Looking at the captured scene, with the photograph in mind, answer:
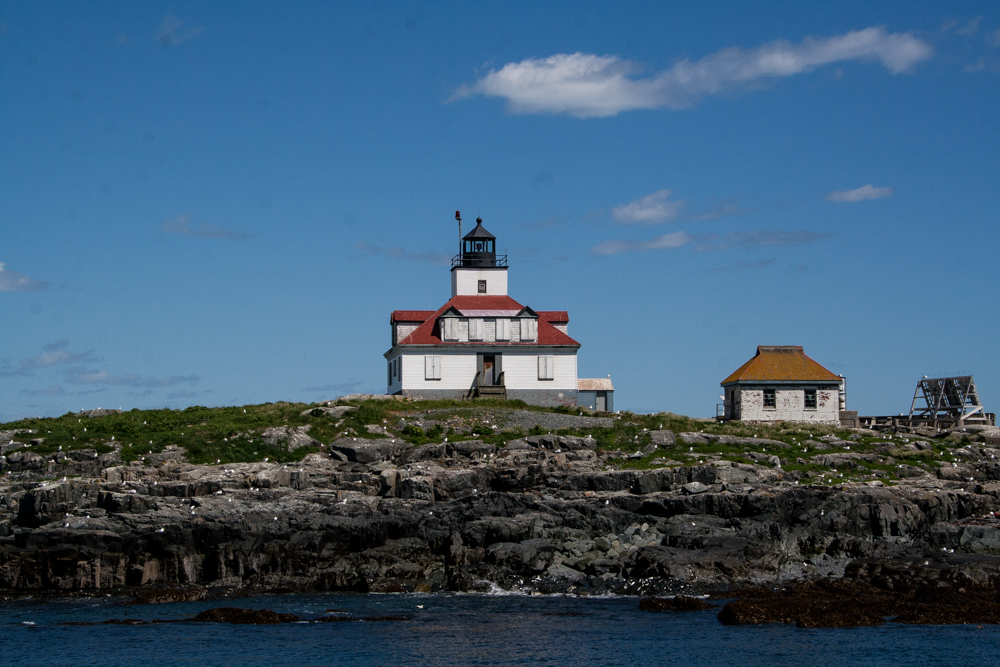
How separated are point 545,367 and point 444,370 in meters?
5.65

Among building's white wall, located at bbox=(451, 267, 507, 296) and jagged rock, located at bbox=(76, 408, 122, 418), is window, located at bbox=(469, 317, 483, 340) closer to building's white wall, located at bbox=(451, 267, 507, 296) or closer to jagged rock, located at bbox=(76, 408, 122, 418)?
building's white wall, located at bbox=(451, 267, 507, 296)

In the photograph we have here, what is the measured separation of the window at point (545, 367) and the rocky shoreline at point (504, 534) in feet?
56.8

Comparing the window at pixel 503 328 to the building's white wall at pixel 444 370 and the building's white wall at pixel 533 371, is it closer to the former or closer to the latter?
the building's white wall at pixel 533 371

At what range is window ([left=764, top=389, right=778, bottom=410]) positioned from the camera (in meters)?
60.2

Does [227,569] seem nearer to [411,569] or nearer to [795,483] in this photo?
[411,569]

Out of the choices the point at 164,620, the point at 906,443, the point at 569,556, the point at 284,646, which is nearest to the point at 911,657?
the point at 569,556

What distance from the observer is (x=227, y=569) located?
3559 centimetres

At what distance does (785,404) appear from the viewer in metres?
60.2

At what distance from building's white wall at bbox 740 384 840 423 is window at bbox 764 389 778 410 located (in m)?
0.08

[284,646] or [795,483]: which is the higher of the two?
[795,483]

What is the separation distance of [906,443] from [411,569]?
27990mm

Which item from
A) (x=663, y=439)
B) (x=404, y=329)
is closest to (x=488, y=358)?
(x=404, y=329)

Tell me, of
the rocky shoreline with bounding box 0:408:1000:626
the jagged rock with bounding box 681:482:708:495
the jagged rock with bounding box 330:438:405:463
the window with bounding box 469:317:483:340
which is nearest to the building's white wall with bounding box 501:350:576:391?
the window with bounding box 469:317:483:340

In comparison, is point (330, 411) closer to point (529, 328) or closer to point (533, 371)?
point (533, 371)
